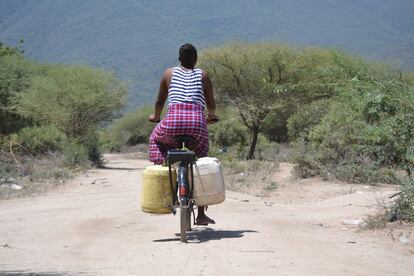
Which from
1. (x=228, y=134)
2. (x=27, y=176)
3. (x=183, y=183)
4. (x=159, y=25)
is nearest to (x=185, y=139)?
(x=183, y=183)

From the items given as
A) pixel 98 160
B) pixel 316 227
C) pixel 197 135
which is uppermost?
pixel 197 135

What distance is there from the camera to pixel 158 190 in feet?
18.5

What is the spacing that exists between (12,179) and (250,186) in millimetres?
5485

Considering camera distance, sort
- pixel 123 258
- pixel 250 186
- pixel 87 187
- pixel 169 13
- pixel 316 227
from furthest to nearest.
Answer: pixel 169 13, pixel 250 186, pixel 87 187, pixel 316 227, pixel 123 258

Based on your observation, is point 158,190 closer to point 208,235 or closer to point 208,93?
point 208,235

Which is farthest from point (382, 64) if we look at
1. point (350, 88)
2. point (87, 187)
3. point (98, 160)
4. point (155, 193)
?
point (155, 193)

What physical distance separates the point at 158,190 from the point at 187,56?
137 centimetres

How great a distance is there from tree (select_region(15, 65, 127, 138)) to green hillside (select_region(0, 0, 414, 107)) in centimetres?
4120

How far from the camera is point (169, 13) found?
4540 inches

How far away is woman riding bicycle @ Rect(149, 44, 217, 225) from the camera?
5668 mm

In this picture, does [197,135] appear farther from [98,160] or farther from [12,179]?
[98,160]

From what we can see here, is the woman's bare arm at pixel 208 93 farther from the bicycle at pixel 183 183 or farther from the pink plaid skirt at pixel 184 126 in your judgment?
the bicycle at pixel 183 183

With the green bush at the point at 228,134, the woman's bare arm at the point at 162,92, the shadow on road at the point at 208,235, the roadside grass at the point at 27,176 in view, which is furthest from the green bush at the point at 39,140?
the shadow on road at the point at 208,235

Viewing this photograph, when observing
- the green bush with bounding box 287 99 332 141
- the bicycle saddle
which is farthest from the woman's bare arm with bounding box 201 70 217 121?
the green bush with bounding box 287 99 332 141
